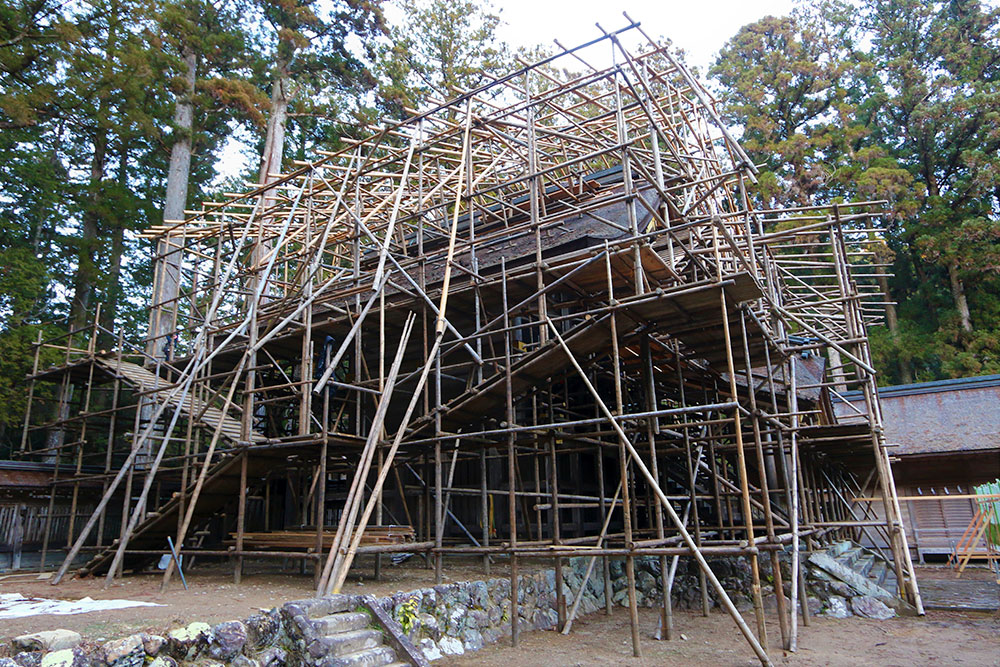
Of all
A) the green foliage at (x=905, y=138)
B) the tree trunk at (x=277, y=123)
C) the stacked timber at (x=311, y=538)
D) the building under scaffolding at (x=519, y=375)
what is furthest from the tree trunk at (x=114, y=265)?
the green foliage at (x=905, y=138)

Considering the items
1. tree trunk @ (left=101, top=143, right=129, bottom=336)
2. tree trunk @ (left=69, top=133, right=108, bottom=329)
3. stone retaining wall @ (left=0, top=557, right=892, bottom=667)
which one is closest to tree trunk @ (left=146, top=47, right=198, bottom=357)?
tree trunk @ (left=69, top=133, right=108, bottom=329)

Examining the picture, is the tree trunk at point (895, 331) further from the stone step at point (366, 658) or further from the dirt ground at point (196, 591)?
the stone step at point (366, 658)

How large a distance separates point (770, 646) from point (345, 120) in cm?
2156

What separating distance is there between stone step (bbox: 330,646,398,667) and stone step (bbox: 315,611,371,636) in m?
0.33

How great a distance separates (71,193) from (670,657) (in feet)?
74.1

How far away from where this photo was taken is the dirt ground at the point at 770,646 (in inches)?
343

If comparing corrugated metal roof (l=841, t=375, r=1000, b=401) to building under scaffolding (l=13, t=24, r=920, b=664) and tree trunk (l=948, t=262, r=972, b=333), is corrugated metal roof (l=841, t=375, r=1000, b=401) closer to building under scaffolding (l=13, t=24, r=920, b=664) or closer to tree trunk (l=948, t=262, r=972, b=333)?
building under scaffolding (l=13, t=24, r=920, b=664)

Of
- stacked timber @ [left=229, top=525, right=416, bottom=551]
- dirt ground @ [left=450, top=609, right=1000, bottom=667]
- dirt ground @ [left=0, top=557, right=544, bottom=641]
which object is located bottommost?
dirt ground @ [left=450, top=609, right=1000, bottom=667]

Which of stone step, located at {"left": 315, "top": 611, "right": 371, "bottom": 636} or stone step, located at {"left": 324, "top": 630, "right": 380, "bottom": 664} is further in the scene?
stone step, located at {"left": 315, "top": 611, "right": 371, "bottom": 636}

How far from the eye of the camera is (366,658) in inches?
287

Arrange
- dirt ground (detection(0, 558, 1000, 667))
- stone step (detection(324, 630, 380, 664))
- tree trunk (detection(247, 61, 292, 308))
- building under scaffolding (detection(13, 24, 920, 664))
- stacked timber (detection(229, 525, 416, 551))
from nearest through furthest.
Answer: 1. stone step (detection(324, 630, 380, 664))
2. dirt ground (detection(0, 558, 1000, 667))
3. building under scaffolding (detection(13, 24, 920, 664))
4. stacked timber (detection(229, 525, 416, 551))
5. tree trunk (detection(247, 61, 292, 308))

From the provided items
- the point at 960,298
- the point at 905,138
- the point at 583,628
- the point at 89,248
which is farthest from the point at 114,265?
the point at 905,138

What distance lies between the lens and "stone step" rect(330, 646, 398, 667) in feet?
23.0

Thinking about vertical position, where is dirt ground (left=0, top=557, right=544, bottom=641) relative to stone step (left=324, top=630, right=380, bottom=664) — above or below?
above
